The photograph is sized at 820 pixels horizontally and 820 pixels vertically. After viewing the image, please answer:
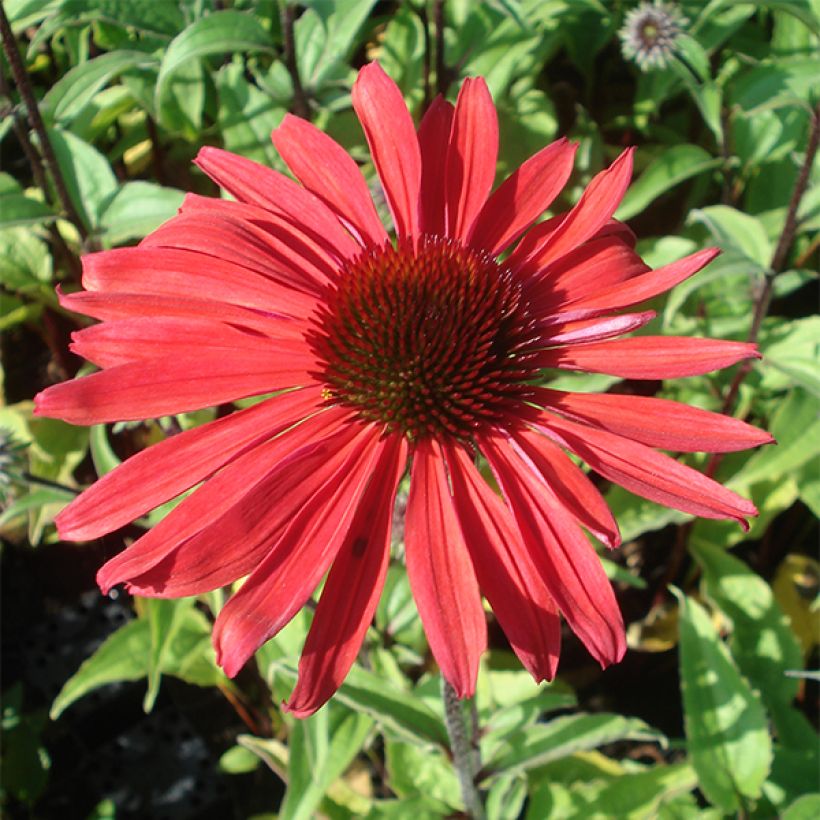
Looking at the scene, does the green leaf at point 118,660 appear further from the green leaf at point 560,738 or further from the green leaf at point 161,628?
the green leaf at point 560,738

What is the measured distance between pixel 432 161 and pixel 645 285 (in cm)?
32

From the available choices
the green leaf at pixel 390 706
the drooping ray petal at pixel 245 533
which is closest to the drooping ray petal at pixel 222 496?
the drooping ray petal at pixel 245 533

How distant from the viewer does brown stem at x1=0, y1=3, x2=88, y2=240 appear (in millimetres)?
1181

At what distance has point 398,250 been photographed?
43.8 inches

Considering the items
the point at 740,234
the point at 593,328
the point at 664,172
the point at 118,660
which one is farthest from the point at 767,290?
the point at 118,660

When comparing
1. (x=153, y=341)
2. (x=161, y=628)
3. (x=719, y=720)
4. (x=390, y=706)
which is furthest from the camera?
(x=719, y=720)

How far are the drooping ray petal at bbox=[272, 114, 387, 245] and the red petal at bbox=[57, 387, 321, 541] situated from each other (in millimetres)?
260

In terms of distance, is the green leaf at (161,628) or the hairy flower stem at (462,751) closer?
the hairy flower stem at (462,751)

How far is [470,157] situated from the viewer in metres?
1.10

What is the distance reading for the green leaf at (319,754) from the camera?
122cm

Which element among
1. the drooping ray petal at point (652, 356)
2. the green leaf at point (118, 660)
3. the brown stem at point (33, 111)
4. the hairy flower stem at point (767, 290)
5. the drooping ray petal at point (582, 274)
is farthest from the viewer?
the green leaf at point (118, 660)

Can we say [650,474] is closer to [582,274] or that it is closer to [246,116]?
[582,274]

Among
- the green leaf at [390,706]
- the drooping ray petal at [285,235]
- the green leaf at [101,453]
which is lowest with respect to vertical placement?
the green leaf at [390,706]

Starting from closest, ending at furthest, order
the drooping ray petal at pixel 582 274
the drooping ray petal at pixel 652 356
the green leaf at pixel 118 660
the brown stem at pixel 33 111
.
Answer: the drooping ray petal at pixel 652 356 → the drooping ray petal at pixel 582 274 → the brown stem at pixel 33 111 → the green leaf at pixel 118 660
